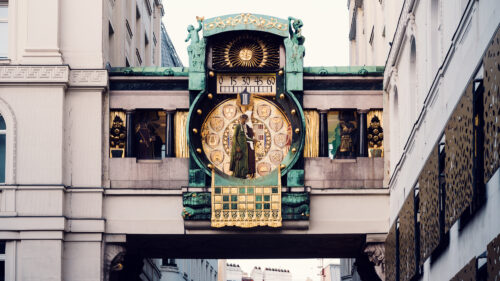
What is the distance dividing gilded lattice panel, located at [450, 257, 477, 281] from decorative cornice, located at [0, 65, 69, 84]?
1689 cm

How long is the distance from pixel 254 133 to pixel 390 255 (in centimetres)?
550

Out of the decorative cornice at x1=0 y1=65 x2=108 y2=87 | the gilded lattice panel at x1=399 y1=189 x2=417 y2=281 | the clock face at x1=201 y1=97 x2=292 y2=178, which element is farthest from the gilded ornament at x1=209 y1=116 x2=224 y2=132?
the gilded lattice panel at x1=399 y1=189 x2=417 y2=281

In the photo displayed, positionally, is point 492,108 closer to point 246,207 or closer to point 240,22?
point 246,207

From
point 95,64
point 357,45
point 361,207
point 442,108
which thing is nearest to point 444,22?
point 442,108

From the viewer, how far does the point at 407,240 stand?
28297mm

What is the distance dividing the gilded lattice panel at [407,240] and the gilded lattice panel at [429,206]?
4.74 feet

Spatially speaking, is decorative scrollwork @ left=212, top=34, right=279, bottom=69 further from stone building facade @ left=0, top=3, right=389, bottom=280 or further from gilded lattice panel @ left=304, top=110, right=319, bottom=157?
gilded lattice panel @ left=304, top=110, right=319, bottom=157

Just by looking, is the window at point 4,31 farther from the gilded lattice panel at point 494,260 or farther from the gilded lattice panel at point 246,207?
the gilded lattice panel at point 494,260

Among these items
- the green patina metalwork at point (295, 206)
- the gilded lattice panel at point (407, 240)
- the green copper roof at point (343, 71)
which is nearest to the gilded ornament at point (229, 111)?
the green copper roof at point (343, 71)

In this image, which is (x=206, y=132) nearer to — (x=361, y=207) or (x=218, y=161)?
(x=218, y=161)

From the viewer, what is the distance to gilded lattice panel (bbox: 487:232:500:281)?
16359 millimetres

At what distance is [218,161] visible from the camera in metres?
35.0

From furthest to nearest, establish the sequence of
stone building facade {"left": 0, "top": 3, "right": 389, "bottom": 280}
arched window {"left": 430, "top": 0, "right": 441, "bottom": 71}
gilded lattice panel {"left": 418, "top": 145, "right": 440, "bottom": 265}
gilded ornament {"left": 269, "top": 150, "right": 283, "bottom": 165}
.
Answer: gilded ornament {"left": 269, "top": 150, "right": 283, "bottom": 165} < stone building facade {"left": 0, "top": 3, "right": 389, "bottom": 280} < arched window {"left": 430, "top": 0, "right": 441, "bottom": 71} < gilded lattice panel {"left": 418, "top": 145, "right": 440, "bottom": 265}

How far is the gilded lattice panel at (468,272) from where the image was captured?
19.0 m
